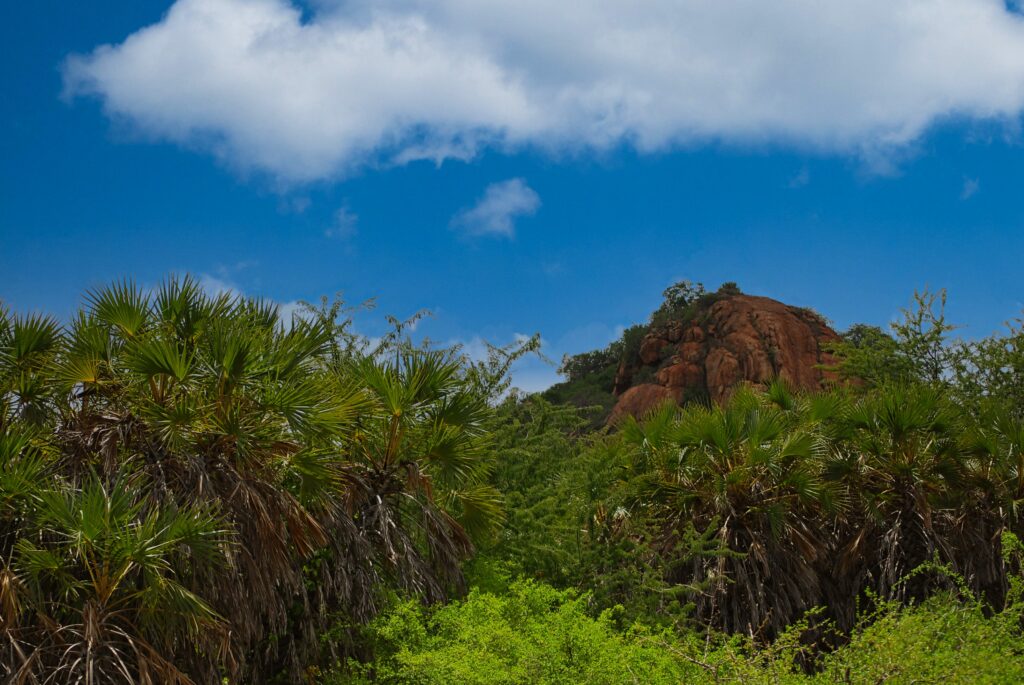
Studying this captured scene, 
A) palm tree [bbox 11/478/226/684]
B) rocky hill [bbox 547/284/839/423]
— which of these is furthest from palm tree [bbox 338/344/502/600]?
rocky hill [bbox 547/284/839/423]

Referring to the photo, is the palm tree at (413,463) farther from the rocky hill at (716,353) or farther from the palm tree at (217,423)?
the rocky hill at (716,353)

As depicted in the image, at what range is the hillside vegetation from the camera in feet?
32.9

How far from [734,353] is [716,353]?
0.95 metres

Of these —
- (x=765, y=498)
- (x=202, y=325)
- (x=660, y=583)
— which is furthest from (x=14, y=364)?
(x=765, y=498)

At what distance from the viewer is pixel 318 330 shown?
12516 mm

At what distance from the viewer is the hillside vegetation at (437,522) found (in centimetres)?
1002

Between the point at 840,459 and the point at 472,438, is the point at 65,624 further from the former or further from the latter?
the point at 840,459

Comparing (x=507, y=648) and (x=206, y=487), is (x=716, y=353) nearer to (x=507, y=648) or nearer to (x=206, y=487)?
(x=507, y=648)

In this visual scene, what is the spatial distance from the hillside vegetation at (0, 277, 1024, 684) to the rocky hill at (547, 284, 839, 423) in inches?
1202

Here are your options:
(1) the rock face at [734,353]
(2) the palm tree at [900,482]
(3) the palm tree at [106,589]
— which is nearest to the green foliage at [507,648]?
(3) the palm tree at [106,589]

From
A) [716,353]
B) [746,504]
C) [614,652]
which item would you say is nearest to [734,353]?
[716,353]

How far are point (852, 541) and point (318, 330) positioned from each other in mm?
11579

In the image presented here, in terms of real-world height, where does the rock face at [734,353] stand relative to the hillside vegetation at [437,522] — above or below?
above

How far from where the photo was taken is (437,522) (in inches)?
539
